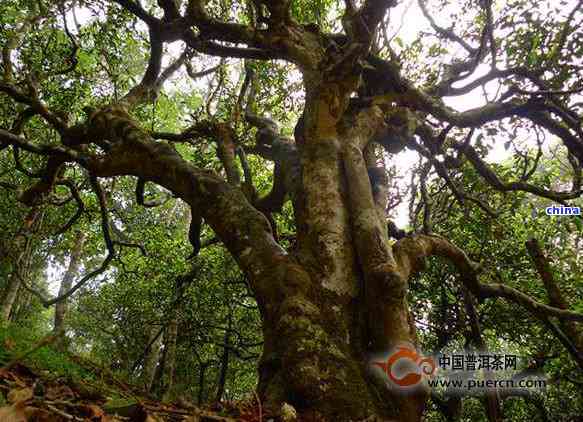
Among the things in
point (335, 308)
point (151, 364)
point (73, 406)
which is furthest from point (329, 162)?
point (151, 364)

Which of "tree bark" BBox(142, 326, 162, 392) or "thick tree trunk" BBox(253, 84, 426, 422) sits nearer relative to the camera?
"thick tree trunk" BBox(253, 84, 426, 422)

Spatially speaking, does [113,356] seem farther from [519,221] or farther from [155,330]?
[519,221]

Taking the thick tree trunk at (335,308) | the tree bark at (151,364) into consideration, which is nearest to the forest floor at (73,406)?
the thick tree trunk at (335,308)

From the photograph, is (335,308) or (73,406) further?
(335,308)

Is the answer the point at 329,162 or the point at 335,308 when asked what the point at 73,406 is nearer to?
the point at 335,308

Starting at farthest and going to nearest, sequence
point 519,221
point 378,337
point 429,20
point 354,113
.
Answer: point 519,221
point 429,20
point 354,113
point 378,337

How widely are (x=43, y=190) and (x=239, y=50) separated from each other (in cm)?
321

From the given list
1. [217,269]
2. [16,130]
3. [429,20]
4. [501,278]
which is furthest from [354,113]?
[217,269]

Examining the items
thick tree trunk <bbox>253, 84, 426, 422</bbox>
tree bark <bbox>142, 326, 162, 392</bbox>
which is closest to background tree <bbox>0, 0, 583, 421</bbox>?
thick tree trunk <bbox>253, 84, 426, 422</bbox>

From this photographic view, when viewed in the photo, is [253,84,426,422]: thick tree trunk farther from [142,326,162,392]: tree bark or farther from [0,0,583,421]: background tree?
[142,326,162,392]: tree bark

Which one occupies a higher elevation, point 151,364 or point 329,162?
point 329,162

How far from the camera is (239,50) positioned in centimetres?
550

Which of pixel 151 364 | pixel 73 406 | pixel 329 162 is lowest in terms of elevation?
pixel 73 406

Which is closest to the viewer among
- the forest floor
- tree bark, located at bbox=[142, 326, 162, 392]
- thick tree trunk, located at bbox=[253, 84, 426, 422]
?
the forest floor
